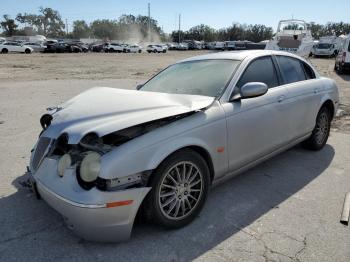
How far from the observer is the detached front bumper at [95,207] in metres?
2.82

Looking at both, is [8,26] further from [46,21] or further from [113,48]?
[113,48]

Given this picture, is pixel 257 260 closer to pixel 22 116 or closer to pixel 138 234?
pixel 138 234

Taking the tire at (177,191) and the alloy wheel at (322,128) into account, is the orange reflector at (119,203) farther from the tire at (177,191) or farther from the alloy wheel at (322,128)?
the alloy wheel at (322,128)

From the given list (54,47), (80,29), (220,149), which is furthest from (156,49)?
(80,29)

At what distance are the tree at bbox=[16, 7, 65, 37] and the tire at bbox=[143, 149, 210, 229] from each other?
144728 millimetres

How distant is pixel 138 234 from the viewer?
3303mm

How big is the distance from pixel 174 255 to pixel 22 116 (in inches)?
245

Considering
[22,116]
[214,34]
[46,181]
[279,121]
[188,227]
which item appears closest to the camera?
[46,181]

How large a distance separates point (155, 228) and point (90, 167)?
0.92 metres

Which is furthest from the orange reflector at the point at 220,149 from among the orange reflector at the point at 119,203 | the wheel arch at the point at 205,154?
the orange reflector at the point at 119,203

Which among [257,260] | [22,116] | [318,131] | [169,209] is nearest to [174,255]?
[169,209]

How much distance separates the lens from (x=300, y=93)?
4941 millimetres

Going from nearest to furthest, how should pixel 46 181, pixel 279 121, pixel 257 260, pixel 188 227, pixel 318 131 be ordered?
pixel 257 260 → pixel 46 181 → pixel 188 227 → pixel 279 121 → pixel 318 131

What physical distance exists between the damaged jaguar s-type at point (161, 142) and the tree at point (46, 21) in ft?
472
